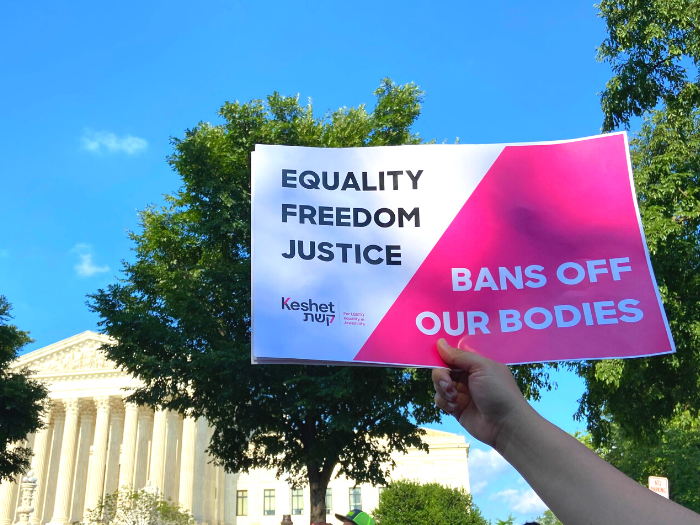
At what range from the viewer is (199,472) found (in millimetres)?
56688

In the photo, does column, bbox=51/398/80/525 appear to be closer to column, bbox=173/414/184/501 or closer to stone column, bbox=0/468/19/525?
stone column, bbox=0/468/19/525

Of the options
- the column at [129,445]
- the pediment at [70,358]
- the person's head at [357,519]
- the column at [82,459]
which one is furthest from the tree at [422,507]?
the person's head at [357,519]

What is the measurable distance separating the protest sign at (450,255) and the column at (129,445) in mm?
57367

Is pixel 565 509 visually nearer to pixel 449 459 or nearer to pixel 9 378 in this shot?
pixel 9 378

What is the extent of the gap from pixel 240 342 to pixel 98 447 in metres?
45.8

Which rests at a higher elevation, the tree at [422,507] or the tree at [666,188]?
the tree at [666,188]

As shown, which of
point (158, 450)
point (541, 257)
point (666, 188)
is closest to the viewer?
point (541, 257)

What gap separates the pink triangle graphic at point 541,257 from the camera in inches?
102

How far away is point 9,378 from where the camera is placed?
91.2ft

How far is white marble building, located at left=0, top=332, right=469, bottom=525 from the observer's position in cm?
5634

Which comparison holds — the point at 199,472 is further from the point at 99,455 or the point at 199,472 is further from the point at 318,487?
the point at 318,487

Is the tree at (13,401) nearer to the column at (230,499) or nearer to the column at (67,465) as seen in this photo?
the column at (67,465)

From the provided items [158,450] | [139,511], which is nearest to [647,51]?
[139,511]

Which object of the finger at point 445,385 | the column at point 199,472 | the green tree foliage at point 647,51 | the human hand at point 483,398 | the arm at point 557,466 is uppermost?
the green tree foliage at point 647,51
